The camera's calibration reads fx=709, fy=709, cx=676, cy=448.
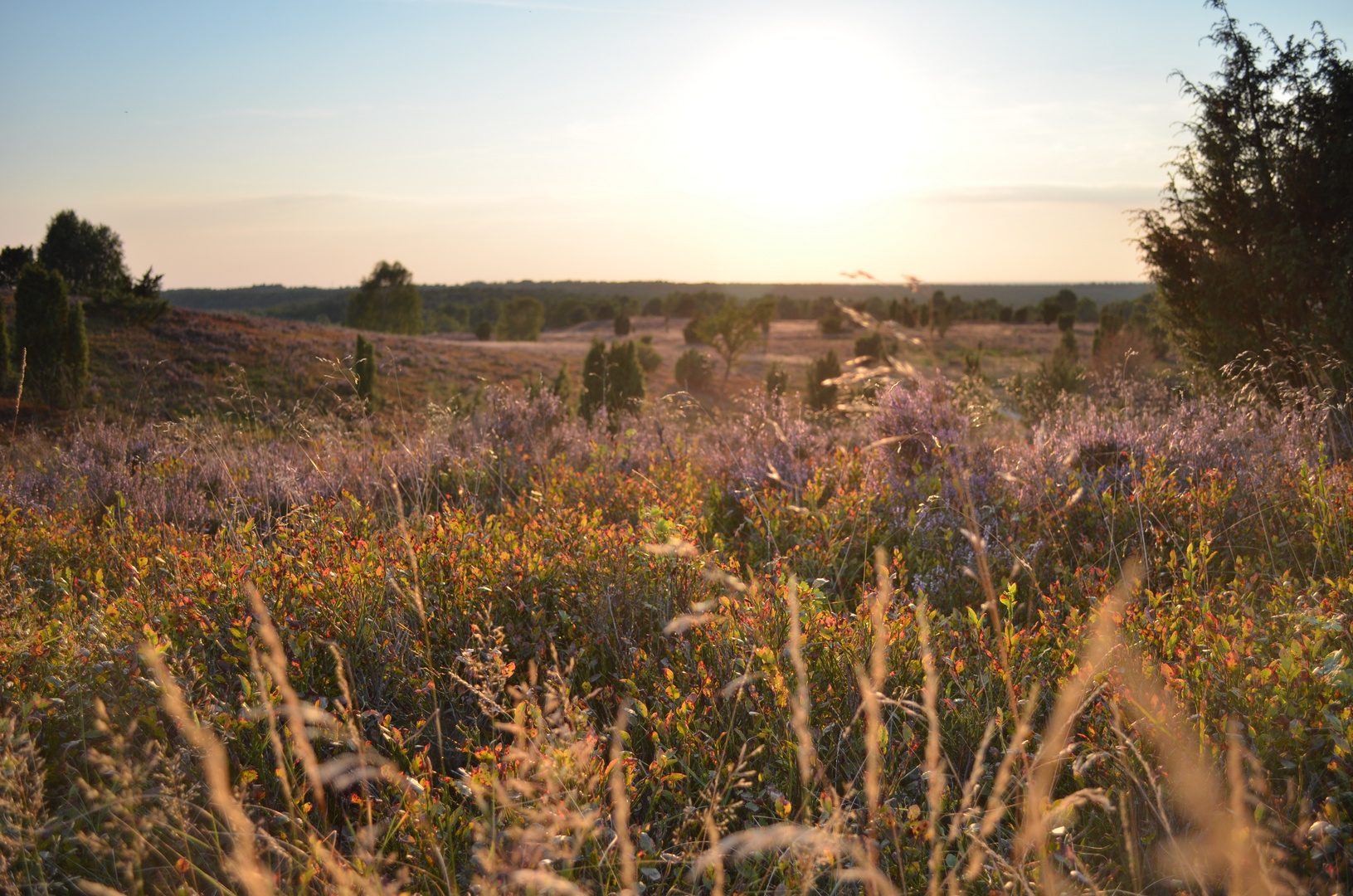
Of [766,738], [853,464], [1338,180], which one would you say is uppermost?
[1338,180]

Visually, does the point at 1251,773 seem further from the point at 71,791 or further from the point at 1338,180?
the point at 1338,180

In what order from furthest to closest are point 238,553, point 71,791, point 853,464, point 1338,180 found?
point 1338,180 → point 853,464 → point 238,553 → point 71,791

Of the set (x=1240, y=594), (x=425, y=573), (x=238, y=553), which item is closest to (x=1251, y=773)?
(x=1240, y=594)

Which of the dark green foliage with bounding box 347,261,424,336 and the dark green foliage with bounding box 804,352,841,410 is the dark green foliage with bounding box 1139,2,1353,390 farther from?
the dark green foliage with bounding box 347,261,424,336

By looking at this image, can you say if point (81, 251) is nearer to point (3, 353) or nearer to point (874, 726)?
point (3, 353)

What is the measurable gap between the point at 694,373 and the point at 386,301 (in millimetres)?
36648

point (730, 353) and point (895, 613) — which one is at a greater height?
point (730, 353)

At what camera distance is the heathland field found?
67.7 inches

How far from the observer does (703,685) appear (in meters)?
2.36

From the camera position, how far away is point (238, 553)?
3303 millimetres

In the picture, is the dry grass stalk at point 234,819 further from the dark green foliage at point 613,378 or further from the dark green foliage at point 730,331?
the dark green foliage at point 730,331

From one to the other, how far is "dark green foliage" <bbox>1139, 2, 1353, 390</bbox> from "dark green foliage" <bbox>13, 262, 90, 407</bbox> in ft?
78.5

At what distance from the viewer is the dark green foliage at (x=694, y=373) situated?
3188 cm

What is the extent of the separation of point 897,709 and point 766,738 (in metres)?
0.52
